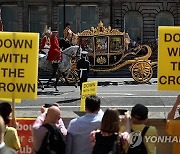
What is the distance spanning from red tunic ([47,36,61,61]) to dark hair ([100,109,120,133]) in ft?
39.8

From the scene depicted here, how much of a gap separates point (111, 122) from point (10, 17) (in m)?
41.5

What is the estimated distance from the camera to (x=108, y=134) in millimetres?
5262

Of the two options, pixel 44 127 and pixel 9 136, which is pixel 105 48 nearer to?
pixel 9 136

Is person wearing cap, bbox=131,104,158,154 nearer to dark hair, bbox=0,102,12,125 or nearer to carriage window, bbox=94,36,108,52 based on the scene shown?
dark hair, bbox=0,102,12,125

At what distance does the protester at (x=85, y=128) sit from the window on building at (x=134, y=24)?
39824mm

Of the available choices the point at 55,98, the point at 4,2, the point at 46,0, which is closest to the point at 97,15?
the point at 46,0

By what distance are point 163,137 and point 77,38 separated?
17845 millimetres

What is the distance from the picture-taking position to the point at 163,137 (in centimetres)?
650

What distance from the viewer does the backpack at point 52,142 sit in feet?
18.1

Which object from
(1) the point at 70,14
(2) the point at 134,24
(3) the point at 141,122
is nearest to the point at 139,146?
(3) the point at 141,122

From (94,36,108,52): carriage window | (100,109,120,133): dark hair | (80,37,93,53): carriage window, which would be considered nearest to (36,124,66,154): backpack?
(100,109,120,133): dark hair

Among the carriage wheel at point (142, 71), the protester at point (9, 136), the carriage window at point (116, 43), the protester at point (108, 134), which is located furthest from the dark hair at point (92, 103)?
the carriage window at point (116, 43)

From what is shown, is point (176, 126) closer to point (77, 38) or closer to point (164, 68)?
point (164, 68)

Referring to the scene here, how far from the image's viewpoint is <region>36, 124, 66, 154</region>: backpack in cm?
552
